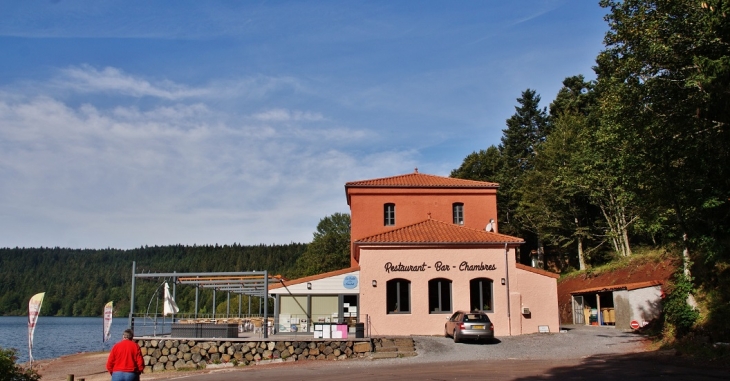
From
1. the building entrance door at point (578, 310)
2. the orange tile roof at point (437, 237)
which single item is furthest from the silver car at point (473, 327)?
the building entrance door at point (578, 310)

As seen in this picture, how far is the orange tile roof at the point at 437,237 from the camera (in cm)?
2588

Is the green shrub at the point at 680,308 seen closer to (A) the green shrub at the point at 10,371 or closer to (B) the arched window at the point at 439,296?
(B) the arched window at the point at 439,296

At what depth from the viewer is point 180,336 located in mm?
22766

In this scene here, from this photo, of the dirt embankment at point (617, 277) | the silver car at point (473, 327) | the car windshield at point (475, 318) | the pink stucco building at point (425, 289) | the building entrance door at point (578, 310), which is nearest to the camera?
the silver car at point (473, 327)

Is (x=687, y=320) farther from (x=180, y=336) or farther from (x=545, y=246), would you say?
(x=545, y=246)

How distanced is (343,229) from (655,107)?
57720 mm

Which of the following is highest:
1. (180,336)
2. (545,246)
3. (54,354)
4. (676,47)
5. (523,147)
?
(523,147)

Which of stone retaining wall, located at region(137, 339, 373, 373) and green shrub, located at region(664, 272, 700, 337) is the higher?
green shrub, located at region(664, 272, 700, 337)

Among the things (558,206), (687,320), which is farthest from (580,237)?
(687,320)

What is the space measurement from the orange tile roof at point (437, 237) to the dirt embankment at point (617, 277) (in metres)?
8.23

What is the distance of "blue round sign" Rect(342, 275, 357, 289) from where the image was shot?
25766 mm

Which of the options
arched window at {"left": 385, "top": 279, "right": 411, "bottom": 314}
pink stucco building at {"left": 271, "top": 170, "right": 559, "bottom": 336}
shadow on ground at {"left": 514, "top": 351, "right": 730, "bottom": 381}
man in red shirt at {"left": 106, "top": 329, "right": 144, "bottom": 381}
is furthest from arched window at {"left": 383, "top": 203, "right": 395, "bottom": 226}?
man in red shirt at {"left": 106, "top": 329, "right": 144, "bottom": 381}

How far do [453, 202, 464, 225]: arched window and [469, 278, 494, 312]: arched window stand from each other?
7232mm

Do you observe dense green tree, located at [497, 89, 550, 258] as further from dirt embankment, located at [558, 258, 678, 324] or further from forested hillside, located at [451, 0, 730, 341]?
forested hillside, located at [451, 0, 730, 341]
